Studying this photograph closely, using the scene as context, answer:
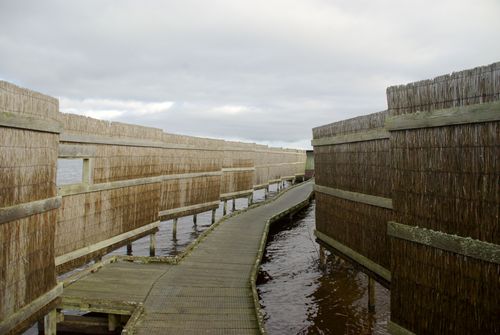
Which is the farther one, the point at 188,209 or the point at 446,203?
the point at 188,209

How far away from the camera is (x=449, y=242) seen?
5.09 m

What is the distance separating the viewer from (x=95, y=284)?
9375mm

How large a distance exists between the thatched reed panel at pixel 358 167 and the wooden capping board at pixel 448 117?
1.66 m

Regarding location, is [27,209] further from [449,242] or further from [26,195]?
[449,242]

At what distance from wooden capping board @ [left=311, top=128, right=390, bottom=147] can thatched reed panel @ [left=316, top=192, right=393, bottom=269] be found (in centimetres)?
152

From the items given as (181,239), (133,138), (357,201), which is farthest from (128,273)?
(181,239)

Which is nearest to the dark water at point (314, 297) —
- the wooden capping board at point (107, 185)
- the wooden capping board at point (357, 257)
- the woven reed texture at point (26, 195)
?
the wooden capping board at point (357, 257)

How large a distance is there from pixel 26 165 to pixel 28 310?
7.54ft

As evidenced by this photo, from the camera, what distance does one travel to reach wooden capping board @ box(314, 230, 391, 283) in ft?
26.8

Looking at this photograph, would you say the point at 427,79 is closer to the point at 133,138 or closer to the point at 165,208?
the point at 133,138

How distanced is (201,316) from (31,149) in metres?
4.28

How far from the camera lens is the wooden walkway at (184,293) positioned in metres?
7.48

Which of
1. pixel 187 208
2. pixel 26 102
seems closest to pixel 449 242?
pixel 26 102

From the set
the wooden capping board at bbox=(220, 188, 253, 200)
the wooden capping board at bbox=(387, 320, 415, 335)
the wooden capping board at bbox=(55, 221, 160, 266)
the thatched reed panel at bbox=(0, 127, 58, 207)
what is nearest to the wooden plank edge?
the wooden capping board at bbox=(55, 221, 160, 266)
